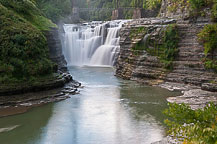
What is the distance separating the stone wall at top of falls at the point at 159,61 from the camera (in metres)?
19.6

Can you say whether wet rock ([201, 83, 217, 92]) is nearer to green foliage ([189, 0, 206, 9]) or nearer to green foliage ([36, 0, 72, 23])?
green foliage ([189, 0, 206, 9])

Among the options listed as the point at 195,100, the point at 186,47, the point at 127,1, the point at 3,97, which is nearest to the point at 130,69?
the point at 186,47

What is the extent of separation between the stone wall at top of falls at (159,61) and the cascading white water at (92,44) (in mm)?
6027

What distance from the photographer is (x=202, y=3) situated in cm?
2122

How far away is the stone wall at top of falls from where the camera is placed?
19.6m

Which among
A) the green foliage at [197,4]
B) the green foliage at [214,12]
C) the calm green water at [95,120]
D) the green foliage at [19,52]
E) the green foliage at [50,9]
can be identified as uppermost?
the green foliage at [50,9]

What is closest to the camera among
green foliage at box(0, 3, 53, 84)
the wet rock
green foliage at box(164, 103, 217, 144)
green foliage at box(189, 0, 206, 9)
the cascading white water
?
green foliage at box(164, 103, 217, 144)

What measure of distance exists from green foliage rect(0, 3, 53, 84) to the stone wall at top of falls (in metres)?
7.45

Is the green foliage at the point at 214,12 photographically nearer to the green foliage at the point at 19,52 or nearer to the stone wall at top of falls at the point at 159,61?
the stone wall at top of falls at the point at 159,61

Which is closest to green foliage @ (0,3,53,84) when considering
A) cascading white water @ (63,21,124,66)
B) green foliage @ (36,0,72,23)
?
cascading white water @ (63,21,124,66)

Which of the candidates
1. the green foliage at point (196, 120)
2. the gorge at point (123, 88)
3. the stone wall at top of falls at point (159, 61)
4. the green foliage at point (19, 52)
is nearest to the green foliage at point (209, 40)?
the gorge at point (123, 88)

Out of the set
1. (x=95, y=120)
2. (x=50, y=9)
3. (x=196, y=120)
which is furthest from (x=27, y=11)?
(x=196, y=120)

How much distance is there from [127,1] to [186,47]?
39.7 metres

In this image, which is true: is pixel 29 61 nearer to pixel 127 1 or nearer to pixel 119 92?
pixel 119 92
